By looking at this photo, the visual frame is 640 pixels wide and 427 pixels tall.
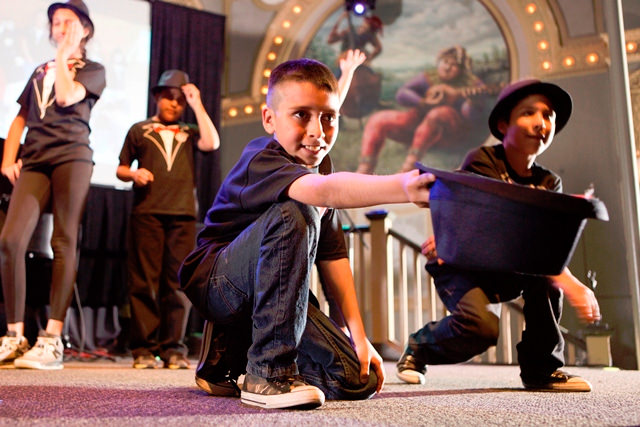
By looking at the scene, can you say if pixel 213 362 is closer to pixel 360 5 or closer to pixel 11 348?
pixel 11 348

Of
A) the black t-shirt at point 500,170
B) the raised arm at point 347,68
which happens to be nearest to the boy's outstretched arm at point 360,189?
the raised arm at point 347,68

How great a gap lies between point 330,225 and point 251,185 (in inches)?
12.6

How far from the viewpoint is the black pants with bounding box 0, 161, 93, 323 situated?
2.58m

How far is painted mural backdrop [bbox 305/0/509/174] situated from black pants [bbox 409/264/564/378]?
3.93 meters

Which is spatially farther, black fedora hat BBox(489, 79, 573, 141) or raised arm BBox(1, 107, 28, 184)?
raised arm BBox(1, 107, 28, 184)

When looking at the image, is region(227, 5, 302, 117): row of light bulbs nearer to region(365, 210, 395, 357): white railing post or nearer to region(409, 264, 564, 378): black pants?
region(365, 210, 395, 357): white railing post

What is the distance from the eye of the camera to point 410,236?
19.4ft

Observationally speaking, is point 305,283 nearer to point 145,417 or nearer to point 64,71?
point 145,417

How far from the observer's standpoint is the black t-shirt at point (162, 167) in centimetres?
293

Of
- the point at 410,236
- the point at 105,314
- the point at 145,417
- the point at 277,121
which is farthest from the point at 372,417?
the point at 410,236

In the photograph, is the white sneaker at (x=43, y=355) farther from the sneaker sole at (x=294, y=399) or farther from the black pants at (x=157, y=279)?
the sneaker sole at (x=294, y=399)

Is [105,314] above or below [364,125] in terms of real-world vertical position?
below

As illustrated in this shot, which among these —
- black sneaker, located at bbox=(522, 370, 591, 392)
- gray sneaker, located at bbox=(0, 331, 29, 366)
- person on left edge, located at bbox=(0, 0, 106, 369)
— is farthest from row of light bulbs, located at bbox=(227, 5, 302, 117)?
black sneaker, located at bbox=(522, 370, 591, 392)

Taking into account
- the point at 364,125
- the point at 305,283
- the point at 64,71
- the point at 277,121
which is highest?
the point at 364,125
